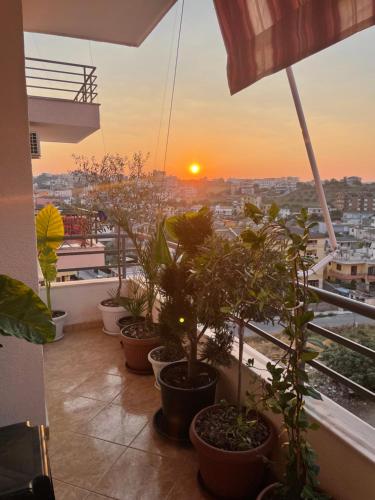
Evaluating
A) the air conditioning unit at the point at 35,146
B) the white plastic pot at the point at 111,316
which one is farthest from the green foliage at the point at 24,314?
the air conditioning unit at the point at 35,146

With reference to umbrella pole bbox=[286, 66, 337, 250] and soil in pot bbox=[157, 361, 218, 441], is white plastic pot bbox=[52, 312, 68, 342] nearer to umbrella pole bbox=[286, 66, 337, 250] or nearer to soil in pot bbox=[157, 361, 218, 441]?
soil in pot bbox=[157, 361, 218, 441]

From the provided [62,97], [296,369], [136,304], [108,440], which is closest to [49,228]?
[136,304]

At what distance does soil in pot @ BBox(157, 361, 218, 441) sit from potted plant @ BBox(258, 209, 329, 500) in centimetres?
76

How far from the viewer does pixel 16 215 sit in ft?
6.56

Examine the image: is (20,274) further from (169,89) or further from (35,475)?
(169,89)

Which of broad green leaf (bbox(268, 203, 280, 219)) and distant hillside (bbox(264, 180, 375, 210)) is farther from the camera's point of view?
distant hillside (bbox(264, 180, 375, 210))

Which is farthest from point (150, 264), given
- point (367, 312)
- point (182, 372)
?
point (367, 312)

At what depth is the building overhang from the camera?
2589 millimetres

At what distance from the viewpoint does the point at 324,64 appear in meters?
2.07

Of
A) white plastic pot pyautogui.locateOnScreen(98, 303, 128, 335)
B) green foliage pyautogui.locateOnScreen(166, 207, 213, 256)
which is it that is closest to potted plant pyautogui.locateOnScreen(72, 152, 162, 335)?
white plastic pot pyautogui.locateOnScreen(98, 303, 128, 335)

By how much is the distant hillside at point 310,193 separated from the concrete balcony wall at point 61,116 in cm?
547

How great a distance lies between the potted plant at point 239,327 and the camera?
1.56 m

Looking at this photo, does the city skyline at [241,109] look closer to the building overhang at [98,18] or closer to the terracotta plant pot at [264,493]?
the building overhang at [98,18]

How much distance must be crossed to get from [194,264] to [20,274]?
996mm
